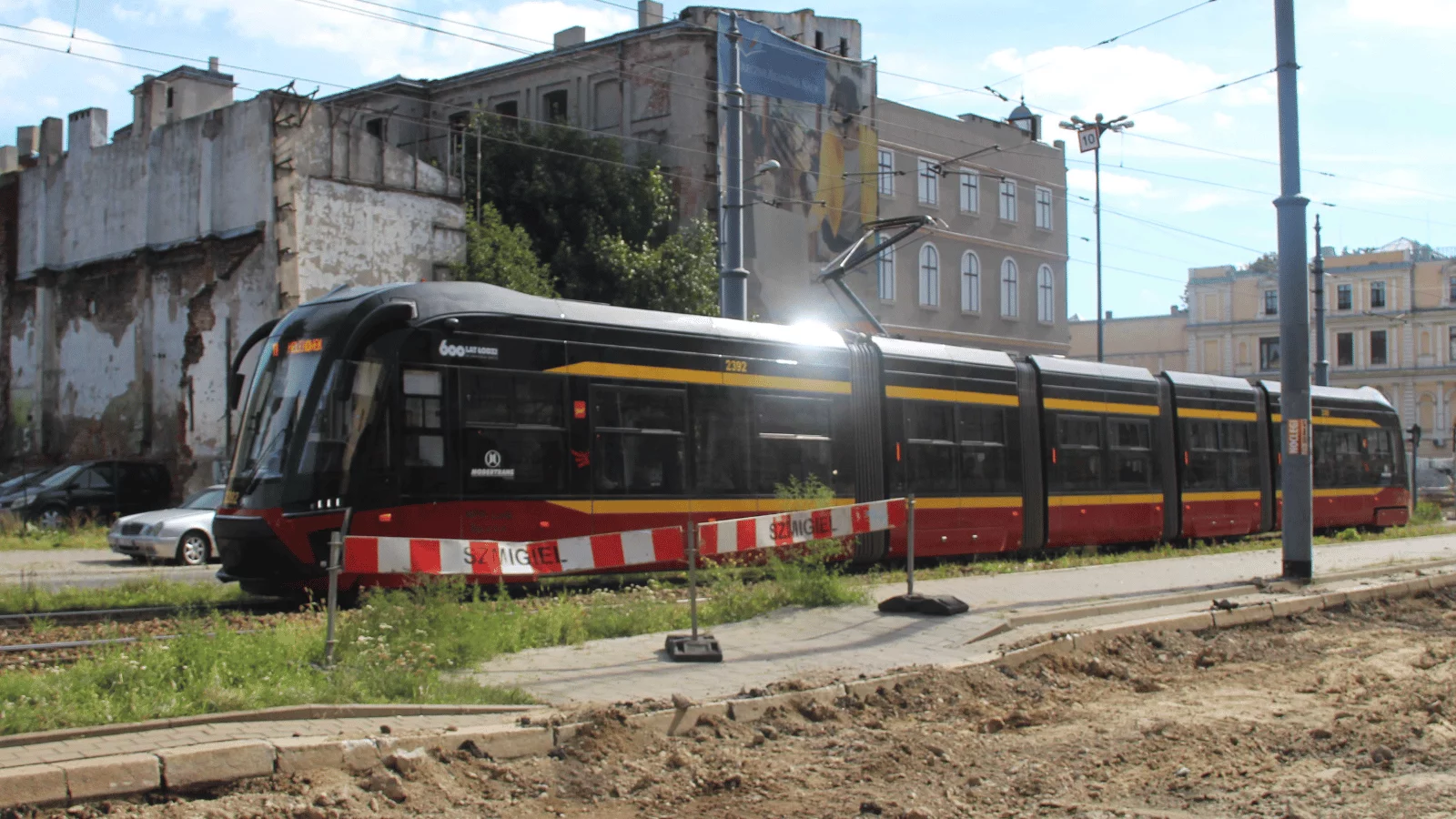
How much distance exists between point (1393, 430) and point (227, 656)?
27951mm

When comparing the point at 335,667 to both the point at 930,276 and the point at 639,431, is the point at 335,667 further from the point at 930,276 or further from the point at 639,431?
the point at 930,276

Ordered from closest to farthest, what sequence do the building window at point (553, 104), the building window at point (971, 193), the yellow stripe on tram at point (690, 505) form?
1. the yellow stripe on tram at point (690, 505)
2. the building window at point (553, 104)
3. the building window at point (971, 193)

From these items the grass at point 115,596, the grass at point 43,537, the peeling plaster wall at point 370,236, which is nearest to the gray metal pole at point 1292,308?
the grass at point 115,596

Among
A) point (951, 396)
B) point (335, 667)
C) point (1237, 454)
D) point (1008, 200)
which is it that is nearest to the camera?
point (335, 667)

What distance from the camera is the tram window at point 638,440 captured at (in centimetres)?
1425

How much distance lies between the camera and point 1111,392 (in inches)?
850

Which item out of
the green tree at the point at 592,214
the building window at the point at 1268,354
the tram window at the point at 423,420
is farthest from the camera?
the building window at the point at 1268,354

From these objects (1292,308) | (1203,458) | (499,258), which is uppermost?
(499,258)

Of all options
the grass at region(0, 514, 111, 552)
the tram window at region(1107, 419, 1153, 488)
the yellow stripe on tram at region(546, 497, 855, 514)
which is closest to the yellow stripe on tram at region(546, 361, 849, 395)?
the yellow stripe on tram at region(546, 497, 855, 514)

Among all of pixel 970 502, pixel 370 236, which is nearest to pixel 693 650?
pixel 970 502

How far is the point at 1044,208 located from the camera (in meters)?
50.1

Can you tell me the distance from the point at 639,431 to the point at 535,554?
3.99 metres

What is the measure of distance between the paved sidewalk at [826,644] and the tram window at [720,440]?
7.98 feet

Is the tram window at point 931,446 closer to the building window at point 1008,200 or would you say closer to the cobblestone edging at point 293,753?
the cobblestone edging at point 293,753
